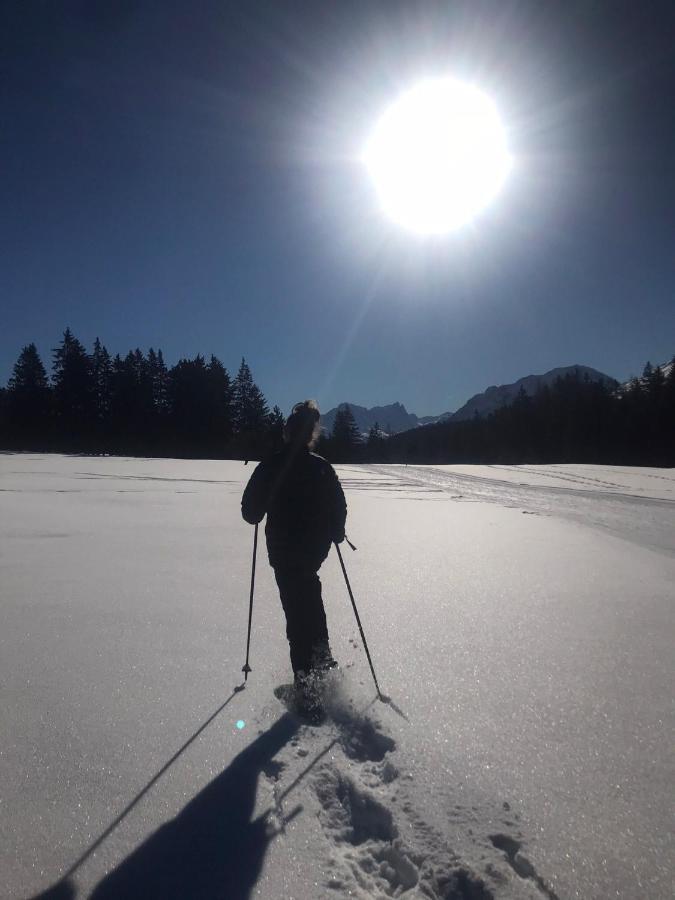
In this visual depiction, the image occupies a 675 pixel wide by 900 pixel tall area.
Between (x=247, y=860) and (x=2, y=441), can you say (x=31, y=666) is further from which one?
(x=2, y=441)

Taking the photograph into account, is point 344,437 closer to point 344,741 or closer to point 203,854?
point 344,741

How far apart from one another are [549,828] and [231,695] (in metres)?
1.70

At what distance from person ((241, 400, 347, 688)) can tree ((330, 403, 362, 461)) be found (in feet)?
202

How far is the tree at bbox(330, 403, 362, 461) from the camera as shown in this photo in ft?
219

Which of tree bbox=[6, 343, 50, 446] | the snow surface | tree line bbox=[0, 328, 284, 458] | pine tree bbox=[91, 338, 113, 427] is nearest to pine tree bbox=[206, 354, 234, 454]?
tree line bbox=[0, 328, 284, 458]

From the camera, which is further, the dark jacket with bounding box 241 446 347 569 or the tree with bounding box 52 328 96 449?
the tree with bounding box 52 328 96 449

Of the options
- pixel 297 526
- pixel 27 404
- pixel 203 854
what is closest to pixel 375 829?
pixel 203 854

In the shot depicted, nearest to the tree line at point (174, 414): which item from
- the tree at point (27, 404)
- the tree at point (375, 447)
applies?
the tree at point (27, 404)

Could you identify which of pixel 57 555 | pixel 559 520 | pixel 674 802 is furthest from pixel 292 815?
pixel 559 520

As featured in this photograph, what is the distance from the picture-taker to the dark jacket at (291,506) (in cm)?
304

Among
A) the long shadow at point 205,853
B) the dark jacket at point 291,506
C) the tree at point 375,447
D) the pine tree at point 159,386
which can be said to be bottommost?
the long shadow at point 205,853

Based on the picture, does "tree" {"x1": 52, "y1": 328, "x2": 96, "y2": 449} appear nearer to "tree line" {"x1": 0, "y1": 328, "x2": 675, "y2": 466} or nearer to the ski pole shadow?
"tree line" {"x1": 0, "y1": 328, "x2": 675, "y2": 466}

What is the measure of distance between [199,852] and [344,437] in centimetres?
6751

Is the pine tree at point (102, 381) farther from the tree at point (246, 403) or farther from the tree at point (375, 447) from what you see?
the tree at point (375, 447)
